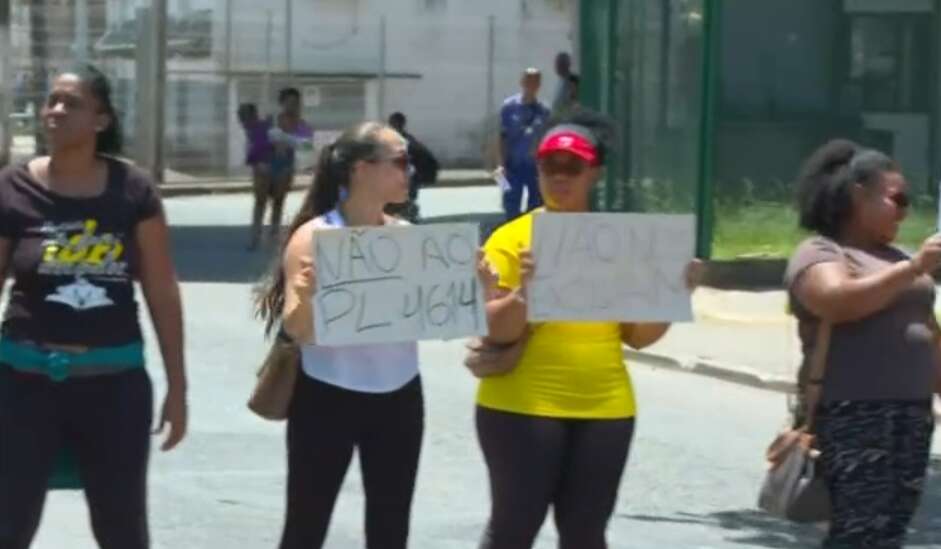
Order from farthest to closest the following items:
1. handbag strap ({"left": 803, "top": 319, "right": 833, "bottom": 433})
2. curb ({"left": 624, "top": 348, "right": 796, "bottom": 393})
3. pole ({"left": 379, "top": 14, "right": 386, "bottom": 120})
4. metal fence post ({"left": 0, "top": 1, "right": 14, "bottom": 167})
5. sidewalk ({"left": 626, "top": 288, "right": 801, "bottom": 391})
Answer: pole ({"left": 379, "top": 14, "right": 386, "bottom": 120}), metal fence post ({"left": 0, "top": 1, "right": 14, "bottom": 167}), sidewalk ({"left": 626, "top": 288, "right": 801, "bottom": 391}), curb ({"left": 624, "top": 348, "right": 796, "bottom": 393}), handbag strap ({"left": 803, "top": 319, "right": 833, "bottom": 433})

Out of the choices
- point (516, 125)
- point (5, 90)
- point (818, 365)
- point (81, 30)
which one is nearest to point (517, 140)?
point (516, 125)

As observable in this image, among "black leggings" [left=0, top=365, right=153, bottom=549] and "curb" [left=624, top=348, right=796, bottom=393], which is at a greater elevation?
"black leggings" [left=0, top=365, right=153, bottom=549]

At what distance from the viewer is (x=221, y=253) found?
24.5 metres

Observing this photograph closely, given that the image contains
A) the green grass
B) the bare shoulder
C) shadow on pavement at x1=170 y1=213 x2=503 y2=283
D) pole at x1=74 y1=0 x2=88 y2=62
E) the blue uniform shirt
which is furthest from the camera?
pole at x1=74 y1=0 x2=88 y2=62

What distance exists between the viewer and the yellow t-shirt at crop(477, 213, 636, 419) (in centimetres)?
652

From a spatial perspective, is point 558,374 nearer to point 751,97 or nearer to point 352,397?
point 352,397

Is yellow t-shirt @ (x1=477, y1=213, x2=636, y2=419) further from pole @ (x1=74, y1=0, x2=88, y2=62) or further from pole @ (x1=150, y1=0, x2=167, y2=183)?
pole @ (x1=74, y1=0, x2=88, y2=62)

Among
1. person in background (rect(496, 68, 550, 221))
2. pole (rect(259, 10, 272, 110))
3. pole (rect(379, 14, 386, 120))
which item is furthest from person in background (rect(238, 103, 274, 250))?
pole (rect(379, 14, 386, 120))

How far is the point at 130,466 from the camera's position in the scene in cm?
644

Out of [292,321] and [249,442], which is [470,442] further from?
[292,321]

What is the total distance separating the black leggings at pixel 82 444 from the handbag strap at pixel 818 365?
188cm

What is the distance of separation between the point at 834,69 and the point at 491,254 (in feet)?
50.2

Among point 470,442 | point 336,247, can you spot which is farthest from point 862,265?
point 470,442

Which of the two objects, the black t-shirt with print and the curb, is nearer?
the black t-shirt with print
